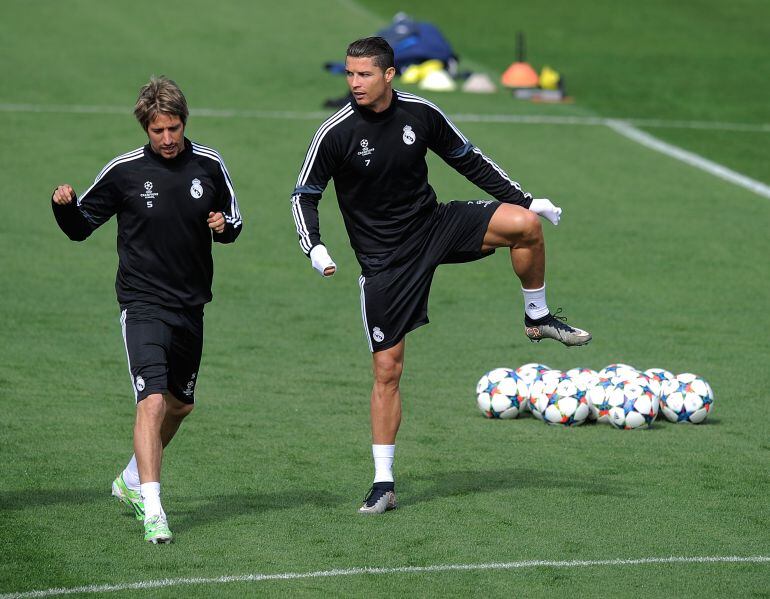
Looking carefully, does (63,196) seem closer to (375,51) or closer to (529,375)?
(375,51)

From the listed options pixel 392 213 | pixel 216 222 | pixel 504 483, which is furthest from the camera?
pixel 504 483

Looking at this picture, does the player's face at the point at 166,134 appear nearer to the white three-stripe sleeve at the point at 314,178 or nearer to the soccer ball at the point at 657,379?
the white three-stripe sleeve at the point at 314,178

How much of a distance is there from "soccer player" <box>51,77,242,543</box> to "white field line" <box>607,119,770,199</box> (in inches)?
601

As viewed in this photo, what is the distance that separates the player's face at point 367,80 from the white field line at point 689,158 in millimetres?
14416

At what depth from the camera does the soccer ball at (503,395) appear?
1241 cm

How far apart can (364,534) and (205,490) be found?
5.13 ft

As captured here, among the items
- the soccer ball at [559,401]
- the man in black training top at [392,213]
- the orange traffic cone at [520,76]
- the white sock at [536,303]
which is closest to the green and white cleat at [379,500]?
the man in black training top at [392,213]

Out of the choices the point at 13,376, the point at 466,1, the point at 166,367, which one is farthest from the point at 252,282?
the point at 466,1

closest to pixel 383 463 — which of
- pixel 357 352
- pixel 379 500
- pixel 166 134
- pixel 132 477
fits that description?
pixel 379 500

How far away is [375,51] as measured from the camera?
9266 mm

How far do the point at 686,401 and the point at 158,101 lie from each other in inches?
224

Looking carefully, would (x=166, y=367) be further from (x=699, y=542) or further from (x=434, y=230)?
(x=699, y=542)

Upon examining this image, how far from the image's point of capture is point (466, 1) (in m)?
41.6

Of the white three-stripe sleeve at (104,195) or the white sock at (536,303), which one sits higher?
the white three-stripe sleeve at (104,195)
